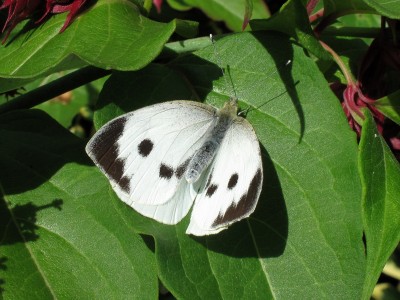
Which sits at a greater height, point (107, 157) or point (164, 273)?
point (107, 157)

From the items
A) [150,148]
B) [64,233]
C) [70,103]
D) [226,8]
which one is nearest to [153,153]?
[150,148]

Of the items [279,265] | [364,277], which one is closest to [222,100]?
[279,265]

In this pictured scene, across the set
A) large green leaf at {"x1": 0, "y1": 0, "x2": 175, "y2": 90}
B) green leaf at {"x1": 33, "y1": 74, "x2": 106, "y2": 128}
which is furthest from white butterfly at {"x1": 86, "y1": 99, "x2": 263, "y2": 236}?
green leaf at {"x1": 33, "y1": 74, "x2": 106, "y2": 128}

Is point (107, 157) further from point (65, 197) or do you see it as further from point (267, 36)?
point (267, 36)

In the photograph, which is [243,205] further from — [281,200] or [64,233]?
[64,233]

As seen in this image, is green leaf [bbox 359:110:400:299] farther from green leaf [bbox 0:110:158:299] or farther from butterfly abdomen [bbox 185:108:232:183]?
green leaf [bbox 0:110:158:299]

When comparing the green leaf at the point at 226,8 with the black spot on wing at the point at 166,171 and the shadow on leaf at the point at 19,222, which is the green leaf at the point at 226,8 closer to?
the black spot on wing at the point at 166,171

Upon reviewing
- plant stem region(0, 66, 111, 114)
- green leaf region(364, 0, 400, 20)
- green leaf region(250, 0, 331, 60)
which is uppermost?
green leaf region(364, 0, 400, 20)
